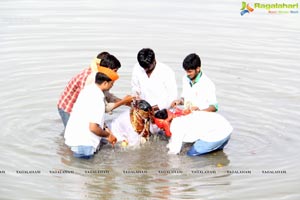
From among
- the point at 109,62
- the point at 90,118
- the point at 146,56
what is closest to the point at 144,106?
the point at 146,56

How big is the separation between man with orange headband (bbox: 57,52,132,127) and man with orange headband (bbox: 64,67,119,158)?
234 mm

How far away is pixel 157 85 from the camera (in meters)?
9.07

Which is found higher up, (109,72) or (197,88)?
(109,72)

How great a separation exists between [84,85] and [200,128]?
1664 millimetres

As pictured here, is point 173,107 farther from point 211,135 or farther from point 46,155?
point 46,155

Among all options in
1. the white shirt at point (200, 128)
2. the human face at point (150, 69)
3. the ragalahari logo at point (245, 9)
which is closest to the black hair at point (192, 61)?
the white shirt at point (200, 128)

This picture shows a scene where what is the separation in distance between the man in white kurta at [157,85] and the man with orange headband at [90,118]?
1.10 metres

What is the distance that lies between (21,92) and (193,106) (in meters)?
3.56

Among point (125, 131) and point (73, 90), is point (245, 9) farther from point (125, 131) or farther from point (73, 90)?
point (73, 90)

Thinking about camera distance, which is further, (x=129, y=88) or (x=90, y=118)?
(x=129, y=88)

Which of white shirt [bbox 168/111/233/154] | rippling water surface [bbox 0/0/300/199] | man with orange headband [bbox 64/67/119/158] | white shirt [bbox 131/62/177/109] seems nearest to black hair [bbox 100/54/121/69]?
man with orange headband [bbox 64/67/119/158]

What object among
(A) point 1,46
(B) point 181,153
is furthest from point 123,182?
(A) point 1,46

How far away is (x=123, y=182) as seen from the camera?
25.4 feet

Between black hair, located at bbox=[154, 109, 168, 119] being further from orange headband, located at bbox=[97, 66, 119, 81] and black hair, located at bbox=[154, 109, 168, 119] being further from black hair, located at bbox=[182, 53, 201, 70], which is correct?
orange headband, located at bbox=[97, 66, 119, 81]
